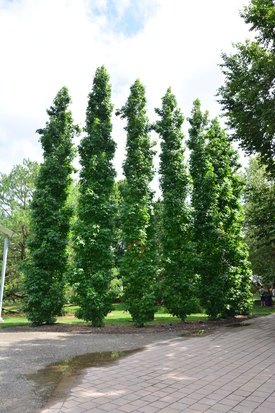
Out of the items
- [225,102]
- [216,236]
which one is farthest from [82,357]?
[225,102]

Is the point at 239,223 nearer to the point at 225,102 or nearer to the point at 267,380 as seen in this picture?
the point at 225,102

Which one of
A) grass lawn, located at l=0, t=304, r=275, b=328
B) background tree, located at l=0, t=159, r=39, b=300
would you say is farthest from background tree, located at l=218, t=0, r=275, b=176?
background tree, located at l=0, t=159, r=39, b=300

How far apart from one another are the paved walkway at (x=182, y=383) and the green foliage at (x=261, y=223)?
641cm

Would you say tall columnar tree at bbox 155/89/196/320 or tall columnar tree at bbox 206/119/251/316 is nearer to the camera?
tall columnar tree at bbox 155/89/196/320

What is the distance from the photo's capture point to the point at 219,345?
9391 mm

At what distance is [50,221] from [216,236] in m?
8.45

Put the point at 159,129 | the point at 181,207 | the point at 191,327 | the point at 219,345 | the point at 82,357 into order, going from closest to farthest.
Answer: the point at 82,357, the point at 219,345, the point at 191,327, the point at 181,207, the point at 159,129

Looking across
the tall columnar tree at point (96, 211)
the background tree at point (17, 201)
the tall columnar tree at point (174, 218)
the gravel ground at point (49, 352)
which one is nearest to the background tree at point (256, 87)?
the tall columnar tree at point (174, 218)

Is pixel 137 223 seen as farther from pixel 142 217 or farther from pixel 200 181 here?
pixel 200 181

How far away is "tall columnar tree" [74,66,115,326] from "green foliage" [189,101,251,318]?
4.64 m

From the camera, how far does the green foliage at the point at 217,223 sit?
16.4 metres

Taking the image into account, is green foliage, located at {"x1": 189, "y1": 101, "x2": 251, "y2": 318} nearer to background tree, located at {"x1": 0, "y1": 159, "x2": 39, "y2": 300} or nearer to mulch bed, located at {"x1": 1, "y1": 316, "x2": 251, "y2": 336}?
mulch bed, located at {"x1": 1, "y1": 316, "x2": 251, "y2": 336}

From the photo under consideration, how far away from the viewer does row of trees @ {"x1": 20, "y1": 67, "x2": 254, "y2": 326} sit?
14.9 metres

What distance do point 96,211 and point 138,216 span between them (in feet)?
6.60
